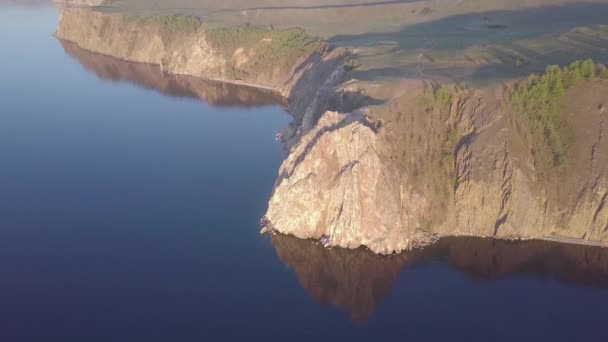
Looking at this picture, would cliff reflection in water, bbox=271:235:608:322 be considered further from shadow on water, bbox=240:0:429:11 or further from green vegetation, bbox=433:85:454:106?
shadow on water, bbox=240:0:429:11

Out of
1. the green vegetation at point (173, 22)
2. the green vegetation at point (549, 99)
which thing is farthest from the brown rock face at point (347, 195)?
the green vegetation at point (173, 22)

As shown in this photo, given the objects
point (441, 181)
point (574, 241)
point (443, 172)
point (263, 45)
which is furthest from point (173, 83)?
point (574, 241)

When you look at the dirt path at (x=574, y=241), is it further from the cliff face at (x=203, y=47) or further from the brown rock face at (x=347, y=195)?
the cliff face at (x=203, y=47)

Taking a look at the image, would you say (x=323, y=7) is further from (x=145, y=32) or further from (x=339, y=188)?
(x=339, y=188)

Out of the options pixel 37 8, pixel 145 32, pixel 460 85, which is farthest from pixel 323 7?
pixel 37 8

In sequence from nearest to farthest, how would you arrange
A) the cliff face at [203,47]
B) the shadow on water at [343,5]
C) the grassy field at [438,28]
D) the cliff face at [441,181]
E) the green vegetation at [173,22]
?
the cliff face at [441,181], the grassy field at [438,28], the cliff face at [203,47], the green vegetation at [173,22], the shadow on water at [343,5]

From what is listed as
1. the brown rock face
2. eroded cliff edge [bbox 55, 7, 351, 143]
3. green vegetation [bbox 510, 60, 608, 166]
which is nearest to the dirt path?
green vegetation [bbox 510, 60, 608, 166]
